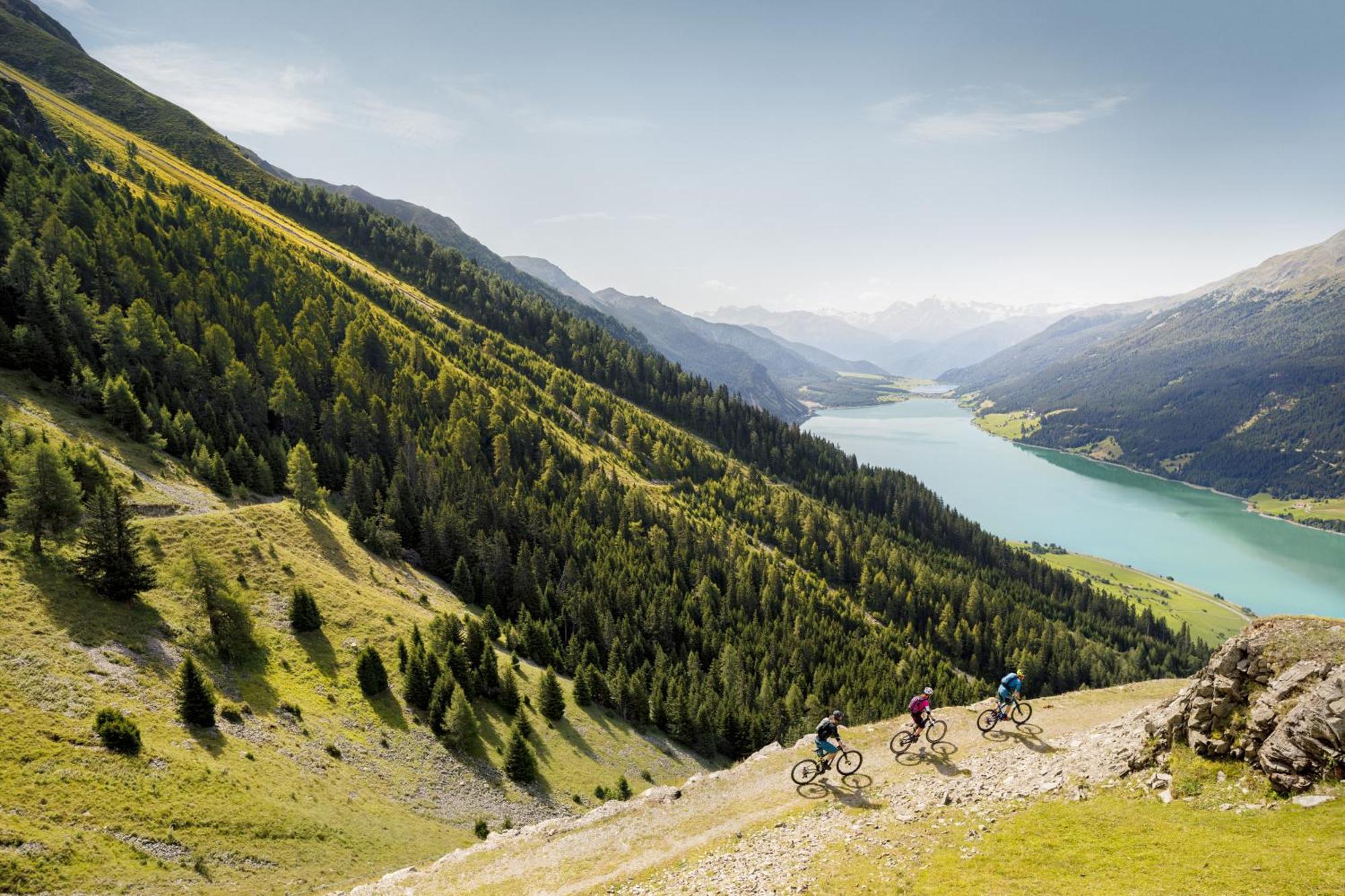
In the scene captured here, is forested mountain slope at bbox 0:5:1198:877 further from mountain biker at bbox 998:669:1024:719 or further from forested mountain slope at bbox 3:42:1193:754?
mountain biker at bbox 998:669:1024:719

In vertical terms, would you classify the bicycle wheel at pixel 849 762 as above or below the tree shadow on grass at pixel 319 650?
above

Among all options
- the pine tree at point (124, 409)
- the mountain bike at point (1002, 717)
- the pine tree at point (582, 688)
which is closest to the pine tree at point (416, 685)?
the pine tree at point (582, 688)

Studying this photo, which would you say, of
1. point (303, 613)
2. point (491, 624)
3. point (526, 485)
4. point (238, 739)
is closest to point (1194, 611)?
point (526, 485)

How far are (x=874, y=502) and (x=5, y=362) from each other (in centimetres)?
19795

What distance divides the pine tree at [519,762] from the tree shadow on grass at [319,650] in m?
17.2

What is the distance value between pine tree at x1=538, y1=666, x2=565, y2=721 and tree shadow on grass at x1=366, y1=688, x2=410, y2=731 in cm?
1456

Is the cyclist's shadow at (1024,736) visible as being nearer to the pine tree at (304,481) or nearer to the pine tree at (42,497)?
the pine tree at (42,497)

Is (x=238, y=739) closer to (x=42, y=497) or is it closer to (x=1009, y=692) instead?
(x=42, y=497)

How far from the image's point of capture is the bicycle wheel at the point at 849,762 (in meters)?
28.3

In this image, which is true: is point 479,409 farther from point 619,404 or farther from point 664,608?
point 664,608

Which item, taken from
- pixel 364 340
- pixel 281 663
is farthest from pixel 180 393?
pixel 281 663

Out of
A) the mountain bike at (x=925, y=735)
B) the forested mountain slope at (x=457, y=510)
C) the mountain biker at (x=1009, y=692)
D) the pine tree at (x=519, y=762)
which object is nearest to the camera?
the mountain bike at (x=925, y=735)

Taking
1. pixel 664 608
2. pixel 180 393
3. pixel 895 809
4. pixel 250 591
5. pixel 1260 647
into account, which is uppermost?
pixel 1260 647

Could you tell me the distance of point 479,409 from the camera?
460ft
